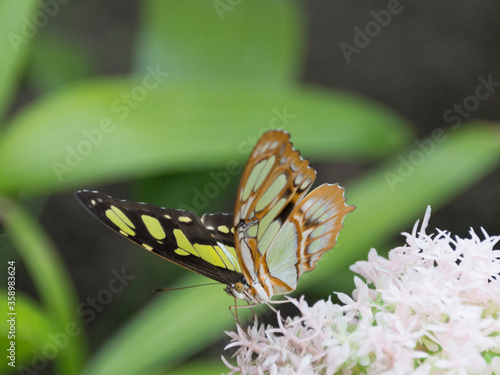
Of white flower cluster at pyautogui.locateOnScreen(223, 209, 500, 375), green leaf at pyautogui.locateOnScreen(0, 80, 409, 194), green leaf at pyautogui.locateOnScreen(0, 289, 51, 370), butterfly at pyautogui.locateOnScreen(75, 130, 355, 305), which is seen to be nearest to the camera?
white flower cluster at pyautogui.locateOnScreen(223, 209, 500, 375)

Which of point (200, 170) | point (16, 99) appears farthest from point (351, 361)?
point (16, 99)

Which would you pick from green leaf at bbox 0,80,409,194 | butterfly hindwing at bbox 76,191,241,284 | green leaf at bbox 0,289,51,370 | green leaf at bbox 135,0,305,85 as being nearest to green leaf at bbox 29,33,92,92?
green leaf at bbox 135,0,305,85

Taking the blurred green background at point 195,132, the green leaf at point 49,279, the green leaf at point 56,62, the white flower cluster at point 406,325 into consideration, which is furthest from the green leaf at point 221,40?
the white flower cluster at point 406,325

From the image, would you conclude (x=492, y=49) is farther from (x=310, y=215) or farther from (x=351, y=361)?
(x=351, y=361)

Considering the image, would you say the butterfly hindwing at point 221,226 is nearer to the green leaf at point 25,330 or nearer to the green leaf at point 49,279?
the green leaf at point 25,330

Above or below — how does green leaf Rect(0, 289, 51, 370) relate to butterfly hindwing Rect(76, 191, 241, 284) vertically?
above

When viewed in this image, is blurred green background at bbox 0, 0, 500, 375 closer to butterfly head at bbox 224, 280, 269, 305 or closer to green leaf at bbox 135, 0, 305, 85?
green leaf at bbox 135, 0, 305, 85
